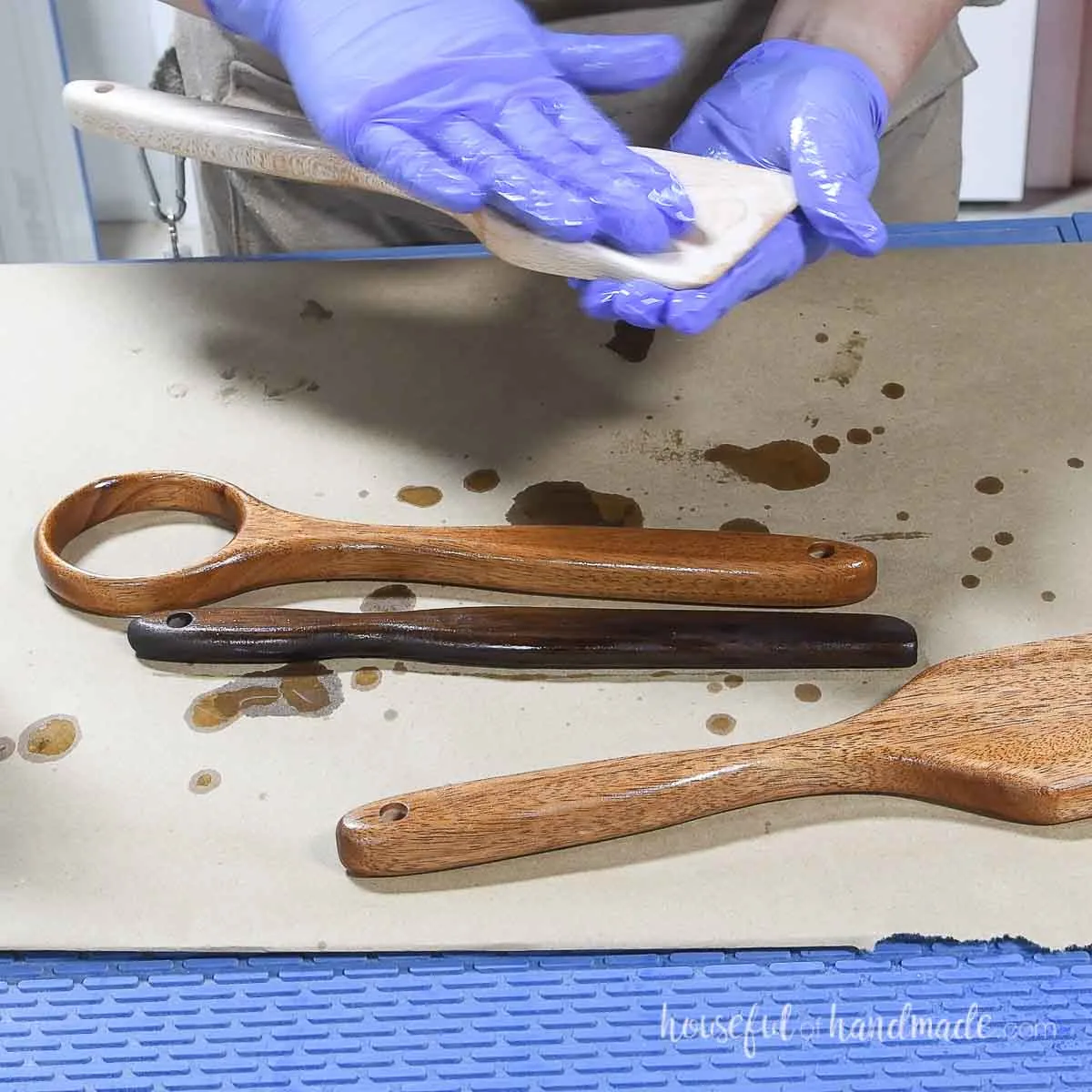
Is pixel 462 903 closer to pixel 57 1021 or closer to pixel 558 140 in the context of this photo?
pixel 57 1021

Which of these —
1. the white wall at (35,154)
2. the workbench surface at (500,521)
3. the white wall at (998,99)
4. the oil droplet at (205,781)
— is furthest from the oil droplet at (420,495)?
the white wall at (998,99)

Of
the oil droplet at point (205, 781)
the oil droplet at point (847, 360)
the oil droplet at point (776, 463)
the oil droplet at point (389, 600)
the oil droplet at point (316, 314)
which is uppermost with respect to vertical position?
the oil droplet at point (316, 314)

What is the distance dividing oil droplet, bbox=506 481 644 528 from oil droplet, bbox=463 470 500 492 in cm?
2

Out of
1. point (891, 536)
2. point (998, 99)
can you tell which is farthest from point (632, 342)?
point (998, 99)

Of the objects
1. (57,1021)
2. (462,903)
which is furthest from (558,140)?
(57,1021)

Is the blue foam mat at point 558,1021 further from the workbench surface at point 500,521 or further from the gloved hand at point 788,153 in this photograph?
the gloved hand at point 788,153

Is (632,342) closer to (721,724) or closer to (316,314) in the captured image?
(316,314)

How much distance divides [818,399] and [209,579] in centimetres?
45

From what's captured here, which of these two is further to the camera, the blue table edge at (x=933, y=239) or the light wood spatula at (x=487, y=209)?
the blue table edge at (x=933, y=239)

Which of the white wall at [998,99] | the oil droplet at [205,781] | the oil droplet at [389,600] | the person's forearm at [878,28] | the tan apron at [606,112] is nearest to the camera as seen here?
the oil droplet at [205,781]

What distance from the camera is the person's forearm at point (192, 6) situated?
94 centimetres

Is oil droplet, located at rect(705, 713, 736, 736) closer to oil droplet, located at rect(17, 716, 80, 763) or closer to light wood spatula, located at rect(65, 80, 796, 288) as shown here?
light wood spatula, located at rect(65, 80, 796, 288)

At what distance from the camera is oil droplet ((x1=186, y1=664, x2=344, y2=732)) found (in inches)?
28.6

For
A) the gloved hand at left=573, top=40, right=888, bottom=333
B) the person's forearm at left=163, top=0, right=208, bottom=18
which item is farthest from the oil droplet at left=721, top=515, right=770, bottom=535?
the person's forearm at left=163, top=0, right=208, bottom=18
